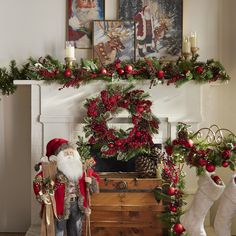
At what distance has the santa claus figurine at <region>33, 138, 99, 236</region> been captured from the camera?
9.87ft

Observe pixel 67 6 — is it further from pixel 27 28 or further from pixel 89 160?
pixel 89 160

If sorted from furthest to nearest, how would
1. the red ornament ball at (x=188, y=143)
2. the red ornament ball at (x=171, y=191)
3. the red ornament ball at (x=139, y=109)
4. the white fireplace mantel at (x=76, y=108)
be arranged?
1. the white fireplace mantel at (x=76, y=108)
2. the red ornament ball at (x=139, y=109)
3. the red ornament ball at (x=171, y=191)
4. the red ornament ball at (x=188, y=143)

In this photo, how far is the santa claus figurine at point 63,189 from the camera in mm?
3010

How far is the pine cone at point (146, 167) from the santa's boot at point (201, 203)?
0.46 metres

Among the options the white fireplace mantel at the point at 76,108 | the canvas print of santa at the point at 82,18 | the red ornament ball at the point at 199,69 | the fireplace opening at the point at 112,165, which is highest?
the canvas print of santa at the point at 82,18

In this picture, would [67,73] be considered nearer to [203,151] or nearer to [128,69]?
[128,69]

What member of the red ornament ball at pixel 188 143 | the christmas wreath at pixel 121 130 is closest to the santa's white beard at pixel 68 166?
the christmas wreath at pixel 121 130


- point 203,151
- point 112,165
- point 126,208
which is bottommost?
point 126,208

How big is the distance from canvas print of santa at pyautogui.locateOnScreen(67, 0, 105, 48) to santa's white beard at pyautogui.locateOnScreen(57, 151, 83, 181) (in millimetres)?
1181

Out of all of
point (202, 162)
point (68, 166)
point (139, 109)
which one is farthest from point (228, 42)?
point (68, 166)

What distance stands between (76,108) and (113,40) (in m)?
0.66

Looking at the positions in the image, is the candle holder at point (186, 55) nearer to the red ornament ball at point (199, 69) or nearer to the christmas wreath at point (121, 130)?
the red ornament ball at point (199, 69)

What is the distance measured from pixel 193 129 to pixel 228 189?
2.56 ft

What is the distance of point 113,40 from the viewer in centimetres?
385
